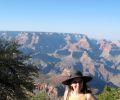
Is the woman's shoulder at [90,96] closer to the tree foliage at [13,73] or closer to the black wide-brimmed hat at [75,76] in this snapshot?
the black wide-brimmed hat at [75,76]

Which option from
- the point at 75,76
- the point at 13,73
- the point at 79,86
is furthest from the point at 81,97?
the point at 13,73

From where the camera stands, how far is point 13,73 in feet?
95.9

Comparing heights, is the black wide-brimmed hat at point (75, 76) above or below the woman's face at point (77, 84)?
above

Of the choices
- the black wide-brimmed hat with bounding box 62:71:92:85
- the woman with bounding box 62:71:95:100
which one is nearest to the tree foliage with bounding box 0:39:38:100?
the black wide-brimmed hat with bounding box 62:71:92:85

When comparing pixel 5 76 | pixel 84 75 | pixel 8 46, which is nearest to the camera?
pixel 84 75

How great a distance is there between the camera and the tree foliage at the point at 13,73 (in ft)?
92.7

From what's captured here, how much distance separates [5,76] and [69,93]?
2102cm

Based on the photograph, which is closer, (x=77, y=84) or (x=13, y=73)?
(x=77, y=84)

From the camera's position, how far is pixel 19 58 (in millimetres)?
30375

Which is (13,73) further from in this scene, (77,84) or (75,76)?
(75,76)

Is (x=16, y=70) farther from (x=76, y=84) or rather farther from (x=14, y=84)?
(x=76, y=84)

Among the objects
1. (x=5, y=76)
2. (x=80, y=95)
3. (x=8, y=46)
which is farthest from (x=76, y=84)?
(x=8, y=46)

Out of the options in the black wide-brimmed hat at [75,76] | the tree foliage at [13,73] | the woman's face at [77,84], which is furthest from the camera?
the tree foliage at [13,73]

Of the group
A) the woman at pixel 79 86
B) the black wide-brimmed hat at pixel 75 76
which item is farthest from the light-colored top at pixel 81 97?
the black wide-brimmed hat at pixel 75 76
